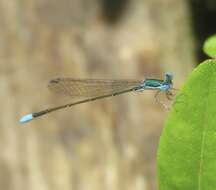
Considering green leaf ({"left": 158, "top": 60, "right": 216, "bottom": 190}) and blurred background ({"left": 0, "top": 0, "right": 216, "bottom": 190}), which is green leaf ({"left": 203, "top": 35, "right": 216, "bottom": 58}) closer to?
green leaf ({"left": 158, "top": 60, "right": 216, "bottom": 190})

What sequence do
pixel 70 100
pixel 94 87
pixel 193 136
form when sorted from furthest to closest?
pixel 70 100 → pixel 94 87 → pixel 193 136

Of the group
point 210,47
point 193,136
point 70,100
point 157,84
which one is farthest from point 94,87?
point 193,136

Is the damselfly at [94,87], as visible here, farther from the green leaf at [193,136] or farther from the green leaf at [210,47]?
the green leaf at [193,136]

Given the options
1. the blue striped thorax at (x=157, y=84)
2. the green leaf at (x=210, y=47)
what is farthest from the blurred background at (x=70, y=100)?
the green leaf at (x=210, y=47)

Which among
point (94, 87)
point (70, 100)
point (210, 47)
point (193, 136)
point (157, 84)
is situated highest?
point (70, 100)

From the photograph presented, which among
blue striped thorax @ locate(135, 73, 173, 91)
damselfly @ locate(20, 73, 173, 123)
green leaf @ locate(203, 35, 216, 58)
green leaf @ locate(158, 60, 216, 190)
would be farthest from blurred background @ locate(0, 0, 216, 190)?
green leaf @ locate(158, 60, 216, 190)

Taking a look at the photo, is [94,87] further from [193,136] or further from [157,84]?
[193,136]
